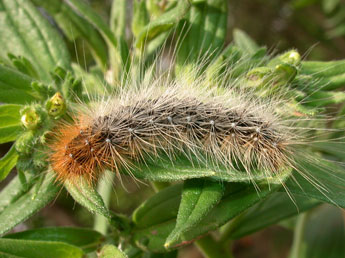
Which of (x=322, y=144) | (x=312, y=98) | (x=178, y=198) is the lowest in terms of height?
(x=322, y=144)

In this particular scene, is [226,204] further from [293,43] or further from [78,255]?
[293,43]

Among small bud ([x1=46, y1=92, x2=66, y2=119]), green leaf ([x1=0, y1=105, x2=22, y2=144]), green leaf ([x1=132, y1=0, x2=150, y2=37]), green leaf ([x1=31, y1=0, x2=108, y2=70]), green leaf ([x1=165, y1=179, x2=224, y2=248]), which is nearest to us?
green leaf ([x1=165, y1=179, x2=224, y2=248])

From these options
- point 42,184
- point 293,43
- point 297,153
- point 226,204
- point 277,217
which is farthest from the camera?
point 293,43

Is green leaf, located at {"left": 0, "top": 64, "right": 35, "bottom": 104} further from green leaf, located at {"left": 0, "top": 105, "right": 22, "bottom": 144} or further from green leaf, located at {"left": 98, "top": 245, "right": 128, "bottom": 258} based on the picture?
green leaf, located at {"left": 98, "top": 245, "right": 128, "bottom": 258}

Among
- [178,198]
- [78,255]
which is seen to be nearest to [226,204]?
[178,198]

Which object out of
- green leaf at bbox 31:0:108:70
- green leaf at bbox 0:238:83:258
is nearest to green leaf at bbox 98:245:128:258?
green leaf at bbox 0:238:83:258

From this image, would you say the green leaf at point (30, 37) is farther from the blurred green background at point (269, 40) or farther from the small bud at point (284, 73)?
the blurred green background at point (269, 40)

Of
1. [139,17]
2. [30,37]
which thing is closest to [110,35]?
[139,17]
